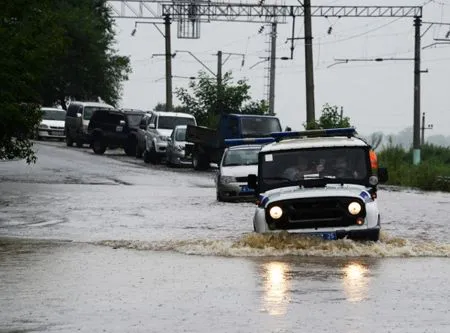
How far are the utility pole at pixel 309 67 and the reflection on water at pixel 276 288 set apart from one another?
3512 centimetres

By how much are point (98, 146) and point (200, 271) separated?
45.9 meters

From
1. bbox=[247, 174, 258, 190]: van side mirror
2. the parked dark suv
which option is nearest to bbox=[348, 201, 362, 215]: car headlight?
bbox=[247, 174, 258, 190]: van side mirror

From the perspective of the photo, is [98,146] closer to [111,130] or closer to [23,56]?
[111,130]

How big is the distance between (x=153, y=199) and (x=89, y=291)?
69.1 feet

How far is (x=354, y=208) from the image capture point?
2050cm

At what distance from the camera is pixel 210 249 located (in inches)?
877

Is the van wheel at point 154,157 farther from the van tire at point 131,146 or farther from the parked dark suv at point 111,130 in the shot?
the van tire at point 131,146

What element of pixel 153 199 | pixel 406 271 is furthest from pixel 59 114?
pixel 406 271

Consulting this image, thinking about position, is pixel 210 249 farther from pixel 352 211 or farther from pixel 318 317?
pixel 318 317

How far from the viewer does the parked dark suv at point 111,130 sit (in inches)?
2511

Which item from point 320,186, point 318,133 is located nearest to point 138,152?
point 318,133

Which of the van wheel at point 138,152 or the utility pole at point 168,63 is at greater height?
the utility pole at point 168,63

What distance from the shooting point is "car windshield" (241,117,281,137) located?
169ft

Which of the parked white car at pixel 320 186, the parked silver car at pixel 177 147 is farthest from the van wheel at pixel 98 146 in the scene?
the parked white car at pixel 320 186
